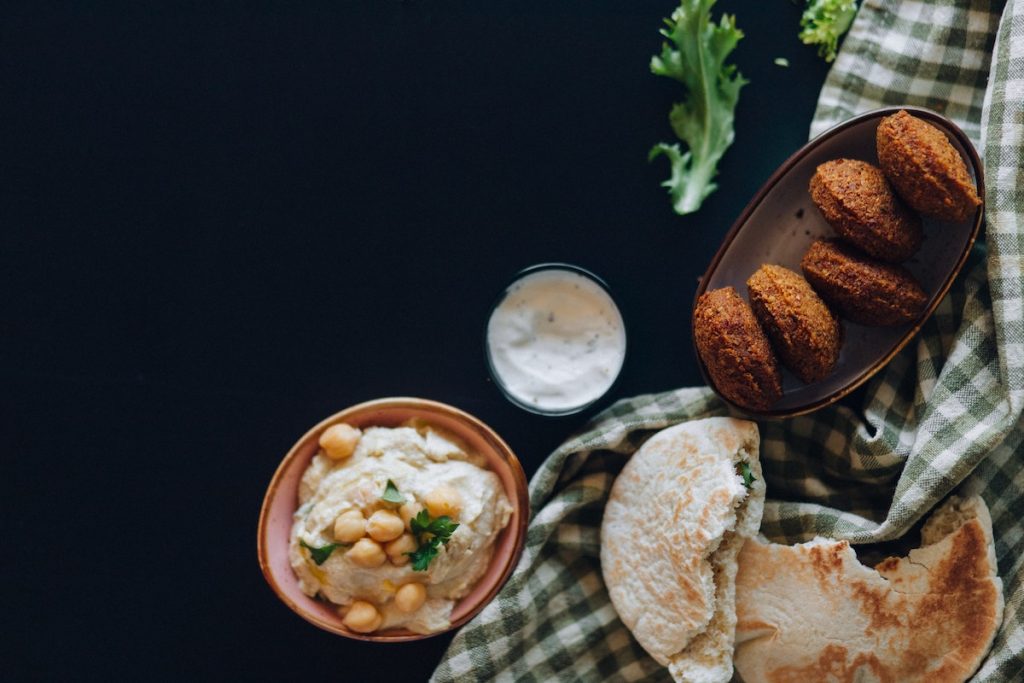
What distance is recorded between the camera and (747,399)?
2939 millimetres

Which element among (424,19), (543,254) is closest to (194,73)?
(424,19)

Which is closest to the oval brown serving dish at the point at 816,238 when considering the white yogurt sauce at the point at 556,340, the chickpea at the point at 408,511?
the white yogurt sauce at the point at 556,340

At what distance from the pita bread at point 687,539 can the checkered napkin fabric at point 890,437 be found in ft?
0.50

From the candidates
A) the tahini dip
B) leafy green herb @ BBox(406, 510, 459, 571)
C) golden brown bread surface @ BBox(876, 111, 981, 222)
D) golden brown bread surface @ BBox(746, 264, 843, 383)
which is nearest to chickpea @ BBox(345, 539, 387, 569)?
the tahini dip

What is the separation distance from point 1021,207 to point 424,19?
2.12m

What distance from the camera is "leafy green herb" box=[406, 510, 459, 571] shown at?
284 cm

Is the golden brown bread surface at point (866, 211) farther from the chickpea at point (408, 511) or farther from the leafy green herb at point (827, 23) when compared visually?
the chickpea at point (408, 511)

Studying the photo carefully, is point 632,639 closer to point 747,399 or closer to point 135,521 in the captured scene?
point 747,399

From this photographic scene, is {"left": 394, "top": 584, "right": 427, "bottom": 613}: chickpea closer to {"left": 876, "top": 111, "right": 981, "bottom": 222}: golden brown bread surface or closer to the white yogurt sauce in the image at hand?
the white yogurt sauce

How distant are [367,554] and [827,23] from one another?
2.38m

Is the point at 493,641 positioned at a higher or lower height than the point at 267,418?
lower

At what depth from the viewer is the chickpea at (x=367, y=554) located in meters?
2.84

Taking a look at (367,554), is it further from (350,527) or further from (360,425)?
(360,425)

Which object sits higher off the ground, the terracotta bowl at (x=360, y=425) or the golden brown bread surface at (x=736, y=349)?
the golden brown bread surface at (x=736, y=349)
